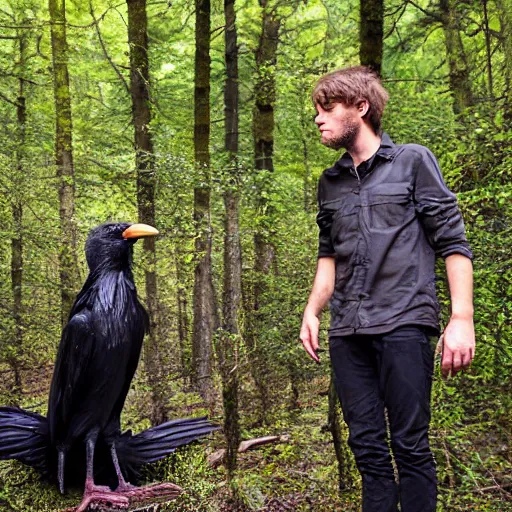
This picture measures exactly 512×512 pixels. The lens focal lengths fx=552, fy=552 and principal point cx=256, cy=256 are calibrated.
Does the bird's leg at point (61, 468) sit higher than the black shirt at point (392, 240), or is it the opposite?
the black shirt at point (392, 240)

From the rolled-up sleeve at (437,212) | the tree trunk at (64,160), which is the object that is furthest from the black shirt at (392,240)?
the tree trunk at (64,160)

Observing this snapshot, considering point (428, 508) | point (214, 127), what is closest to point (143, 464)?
point (428, 508)

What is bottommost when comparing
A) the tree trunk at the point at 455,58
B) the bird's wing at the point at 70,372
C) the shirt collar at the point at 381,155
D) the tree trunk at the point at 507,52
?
the bird's wing at the point at 70,372

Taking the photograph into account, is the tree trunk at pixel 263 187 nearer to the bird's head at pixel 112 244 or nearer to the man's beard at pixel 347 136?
the bird's head at pixel 112 244

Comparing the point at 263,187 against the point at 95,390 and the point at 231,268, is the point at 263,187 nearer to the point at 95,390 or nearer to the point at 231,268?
the point at 231,268

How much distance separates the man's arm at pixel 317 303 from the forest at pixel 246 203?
38.8 inches

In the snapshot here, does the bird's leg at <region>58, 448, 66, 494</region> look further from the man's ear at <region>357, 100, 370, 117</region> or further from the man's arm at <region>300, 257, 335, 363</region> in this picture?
the man's ear at <region>357, 100, 370, 117</region>

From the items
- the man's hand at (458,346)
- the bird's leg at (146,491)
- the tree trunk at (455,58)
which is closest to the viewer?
the man's hand at (458,346)

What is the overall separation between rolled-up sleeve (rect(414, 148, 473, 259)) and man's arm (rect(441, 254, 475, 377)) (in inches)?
2.5

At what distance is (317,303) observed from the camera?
2.68m

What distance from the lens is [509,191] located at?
308cm

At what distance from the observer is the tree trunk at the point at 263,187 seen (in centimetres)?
691

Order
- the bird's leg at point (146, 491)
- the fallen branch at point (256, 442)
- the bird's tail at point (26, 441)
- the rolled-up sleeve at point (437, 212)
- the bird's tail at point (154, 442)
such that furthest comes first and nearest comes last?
the fallen branch at point (256, 442)
the bird's tail at point (154, 442)
the bird's tail at point (26, 441)
the bird's leg at point (146, 491)
the rolled-up sleeve at point (437, 212)

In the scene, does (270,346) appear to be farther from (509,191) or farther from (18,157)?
(18,157)
